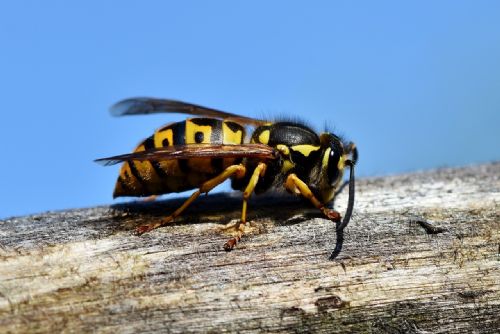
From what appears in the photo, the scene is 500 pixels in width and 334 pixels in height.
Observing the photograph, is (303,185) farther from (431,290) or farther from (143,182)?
(431,290)

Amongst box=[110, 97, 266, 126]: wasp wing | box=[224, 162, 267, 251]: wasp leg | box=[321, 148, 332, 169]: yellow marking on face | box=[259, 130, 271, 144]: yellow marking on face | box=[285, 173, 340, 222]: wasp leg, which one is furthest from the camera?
box=[110, 97, 266, 126]: wasp wing

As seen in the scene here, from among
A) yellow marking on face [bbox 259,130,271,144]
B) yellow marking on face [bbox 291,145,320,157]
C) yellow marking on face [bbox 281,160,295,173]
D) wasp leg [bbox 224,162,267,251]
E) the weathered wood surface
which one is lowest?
the weathered wood surface

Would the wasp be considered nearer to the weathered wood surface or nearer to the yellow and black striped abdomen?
the yellow and black striped abdomen

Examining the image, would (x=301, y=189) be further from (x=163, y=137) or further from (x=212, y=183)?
(x=163, y=137)

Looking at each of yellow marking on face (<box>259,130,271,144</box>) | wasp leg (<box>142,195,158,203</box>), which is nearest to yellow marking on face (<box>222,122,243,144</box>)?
yellow marking on face (<box>259,130,271,144</box>)

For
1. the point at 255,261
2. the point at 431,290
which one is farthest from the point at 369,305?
the point at 255,261

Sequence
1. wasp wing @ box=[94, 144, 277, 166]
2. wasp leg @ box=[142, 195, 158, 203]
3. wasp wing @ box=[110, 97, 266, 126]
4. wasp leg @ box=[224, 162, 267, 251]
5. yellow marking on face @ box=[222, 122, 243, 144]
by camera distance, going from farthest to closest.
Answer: wasp wing @ box=[110, 97, 266, 126], wasp leg @ box=[142, 195, 158, 203], yellow marking on face @ box=[222, 122, 243, 144], wasp wing @ box=[94, 144, 277, 166], wasp leg @ box=[224, 162, 267, 251]

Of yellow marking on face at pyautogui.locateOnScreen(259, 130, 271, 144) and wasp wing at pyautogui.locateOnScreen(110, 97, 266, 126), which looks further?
wasp wing at pyautogui.locateOnScreen(110, 97, 266, 126)

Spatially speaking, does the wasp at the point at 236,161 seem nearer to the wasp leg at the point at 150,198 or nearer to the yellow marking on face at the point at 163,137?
the yellow marking on face at the point at 163,137
